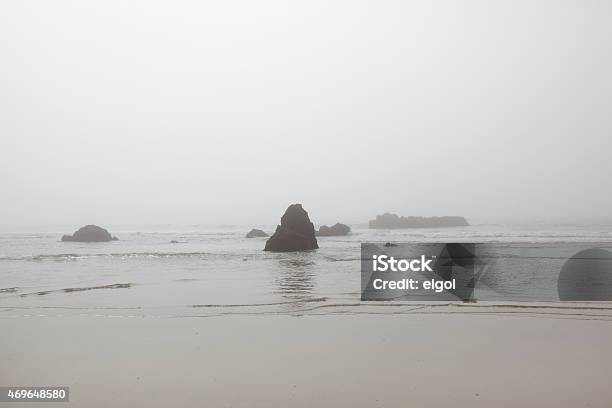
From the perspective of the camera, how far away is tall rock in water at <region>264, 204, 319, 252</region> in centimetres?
3784

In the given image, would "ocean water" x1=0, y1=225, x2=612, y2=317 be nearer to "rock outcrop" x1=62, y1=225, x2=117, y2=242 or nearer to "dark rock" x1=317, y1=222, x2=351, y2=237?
"rock outcrop" x1=62, y1=225, x2=117, y2=242

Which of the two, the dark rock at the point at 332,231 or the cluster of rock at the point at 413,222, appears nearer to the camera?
the dark rock at the point at 332,231

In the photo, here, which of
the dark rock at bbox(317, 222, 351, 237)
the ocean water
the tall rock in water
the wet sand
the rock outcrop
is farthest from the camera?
the dark rock at bbox(317, 222, 351, 237)

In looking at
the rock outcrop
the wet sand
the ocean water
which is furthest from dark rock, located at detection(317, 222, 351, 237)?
the wet sand

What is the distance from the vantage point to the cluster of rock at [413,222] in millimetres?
132625

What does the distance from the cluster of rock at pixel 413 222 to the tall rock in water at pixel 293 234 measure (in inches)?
3618

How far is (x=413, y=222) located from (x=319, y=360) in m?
137

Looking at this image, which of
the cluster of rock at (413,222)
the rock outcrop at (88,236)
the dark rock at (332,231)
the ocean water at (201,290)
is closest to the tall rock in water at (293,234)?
the ocean water at (201,290)

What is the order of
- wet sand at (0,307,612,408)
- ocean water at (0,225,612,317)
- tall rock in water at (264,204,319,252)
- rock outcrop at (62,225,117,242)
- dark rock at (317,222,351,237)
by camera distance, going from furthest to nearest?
dark rock at (317,222,351,237)
rock outcrop at (62,225,117,242)
tall rock in water at (264,204,319,252)
ocean water at (0,225,612,317)
wet sand at (0,307,612,408)

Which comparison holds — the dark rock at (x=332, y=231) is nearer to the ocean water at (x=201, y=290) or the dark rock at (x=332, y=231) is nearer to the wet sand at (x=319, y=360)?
the ocean water at (x=201, y=290)

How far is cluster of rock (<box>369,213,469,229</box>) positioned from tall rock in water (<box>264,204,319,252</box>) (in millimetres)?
91905

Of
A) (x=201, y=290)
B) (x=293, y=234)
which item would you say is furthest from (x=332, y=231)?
(x=201, y=290)

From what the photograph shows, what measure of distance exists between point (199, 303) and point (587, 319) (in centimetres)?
983

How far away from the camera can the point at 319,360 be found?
6.41 metres
